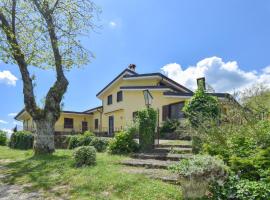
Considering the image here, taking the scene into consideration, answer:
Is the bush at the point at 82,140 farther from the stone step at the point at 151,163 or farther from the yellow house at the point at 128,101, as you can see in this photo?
the stone step at the point at 151,163

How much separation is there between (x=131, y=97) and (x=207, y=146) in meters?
20.8

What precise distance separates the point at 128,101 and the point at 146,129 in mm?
16377

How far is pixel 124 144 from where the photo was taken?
12.5 m

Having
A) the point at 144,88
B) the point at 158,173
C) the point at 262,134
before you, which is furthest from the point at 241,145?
the point at 144,88

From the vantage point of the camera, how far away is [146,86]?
2714 centimetres

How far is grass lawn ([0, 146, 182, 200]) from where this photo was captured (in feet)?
22.5

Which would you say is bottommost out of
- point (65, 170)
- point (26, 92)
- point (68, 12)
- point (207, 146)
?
point (65, 170)

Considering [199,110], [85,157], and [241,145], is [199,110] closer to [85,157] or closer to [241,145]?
[241,145]

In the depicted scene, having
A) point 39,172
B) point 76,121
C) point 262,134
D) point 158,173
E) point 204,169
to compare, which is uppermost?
point 76,121

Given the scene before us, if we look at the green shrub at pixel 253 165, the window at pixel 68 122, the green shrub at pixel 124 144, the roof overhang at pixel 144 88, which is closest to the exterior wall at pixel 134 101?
the roof overhang at pixel 144 88

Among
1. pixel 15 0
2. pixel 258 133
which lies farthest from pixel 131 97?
pixel 258 133

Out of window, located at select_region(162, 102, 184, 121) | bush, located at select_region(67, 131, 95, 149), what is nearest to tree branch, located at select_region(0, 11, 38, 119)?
bush, located at select_region(67, 131, 95, 149)

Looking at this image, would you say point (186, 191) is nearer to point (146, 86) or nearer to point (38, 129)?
point (38, 129)

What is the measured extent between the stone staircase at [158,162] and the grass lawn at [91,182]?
0.34 metres
